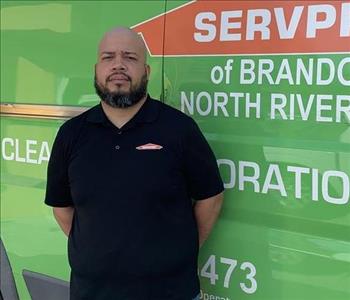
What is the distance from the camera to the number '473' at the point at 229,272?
241cm

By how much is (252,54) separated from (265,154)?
0.39m

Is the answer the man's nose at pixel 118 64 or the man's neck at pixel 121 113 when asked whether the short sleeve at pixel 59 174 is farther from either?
the man's nose at pixel 118 64

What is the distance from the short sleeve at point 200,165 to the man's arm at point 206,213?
0.04 m

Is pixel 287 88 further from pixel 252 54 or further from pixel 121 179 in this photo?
pixel 121 179

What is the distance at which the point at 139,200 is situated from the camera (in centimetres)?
229

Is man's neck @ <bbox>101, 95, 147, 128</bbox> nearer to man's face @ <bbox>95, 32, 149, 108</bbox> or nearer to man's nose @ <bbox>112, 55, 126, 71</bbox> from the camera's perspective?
man's face @ <bbox>95, 32, 149, 108</bbox>

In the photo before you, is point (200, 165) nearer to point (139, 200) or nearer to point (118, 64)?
point (139, 200)

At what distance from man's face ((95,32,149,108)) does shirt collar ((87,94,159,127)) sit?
0.04 metres

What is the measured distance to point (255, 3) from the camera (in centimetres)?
234

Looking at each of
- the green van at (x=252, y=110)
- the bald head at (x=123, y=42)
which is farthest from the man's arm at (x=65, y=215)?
the bald head at (x=123, y=42)

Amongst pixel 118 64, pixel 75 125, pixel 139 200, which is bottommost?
pixel 139 200

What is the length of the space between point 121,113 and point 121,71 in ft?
0.54

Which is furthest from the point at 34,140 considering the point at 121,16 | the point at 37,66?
the point at 121,16

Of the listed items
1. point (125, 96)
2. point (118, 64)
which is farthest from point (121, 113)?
point (118, 64)
